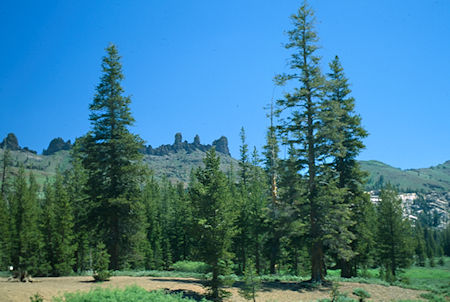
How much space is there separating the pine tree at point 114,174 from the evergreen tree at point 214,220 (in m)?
8.24

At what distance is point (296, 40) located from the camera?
2034 cm

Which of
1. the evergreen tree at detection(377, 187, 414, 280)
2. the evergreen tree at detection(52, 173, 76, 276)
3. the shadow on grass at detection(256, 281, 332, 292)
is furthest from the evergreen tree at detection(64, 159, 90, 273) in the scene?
the evergreen tree at detection(377, 187, 414, 280)

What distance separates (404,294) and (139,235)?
654 inches

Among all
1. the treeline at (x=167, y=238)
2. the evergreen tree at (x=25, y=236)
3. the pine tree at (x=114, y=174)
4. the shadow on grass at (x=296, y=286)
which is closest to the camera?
the shadow on grass at (x=296, y=286)

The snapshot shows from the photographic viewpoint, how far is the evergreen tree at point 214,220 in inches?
603

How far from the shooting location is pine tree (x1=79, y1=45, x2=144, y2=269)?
22.9 m

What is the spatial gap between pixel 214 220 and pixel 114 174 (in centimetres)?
1055

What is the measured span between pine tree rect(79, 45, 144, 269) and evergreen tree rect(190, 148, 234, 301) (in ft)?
27.0

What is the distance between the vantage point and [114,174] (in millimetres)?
23203

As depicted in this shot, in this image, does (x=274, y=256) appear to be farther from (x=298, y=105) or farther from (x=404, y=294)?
(x=298, y=105)

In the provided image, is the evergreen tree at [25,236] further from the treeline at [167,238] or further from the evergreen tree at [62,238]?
the evergreen tree at [62,238]

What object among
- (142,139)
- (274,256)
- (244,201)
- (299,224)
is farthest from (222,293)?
(244,201)

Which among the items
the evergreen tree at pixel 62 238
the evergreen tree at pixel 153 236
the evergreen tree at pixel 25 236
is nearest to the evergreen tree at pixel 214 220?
the evergreen tree at pixel 62 238

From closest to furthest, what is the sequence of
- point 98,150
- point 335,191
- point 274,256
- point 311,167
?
point 335,191 → point 311,167 → point 98,150 → point 274,256
